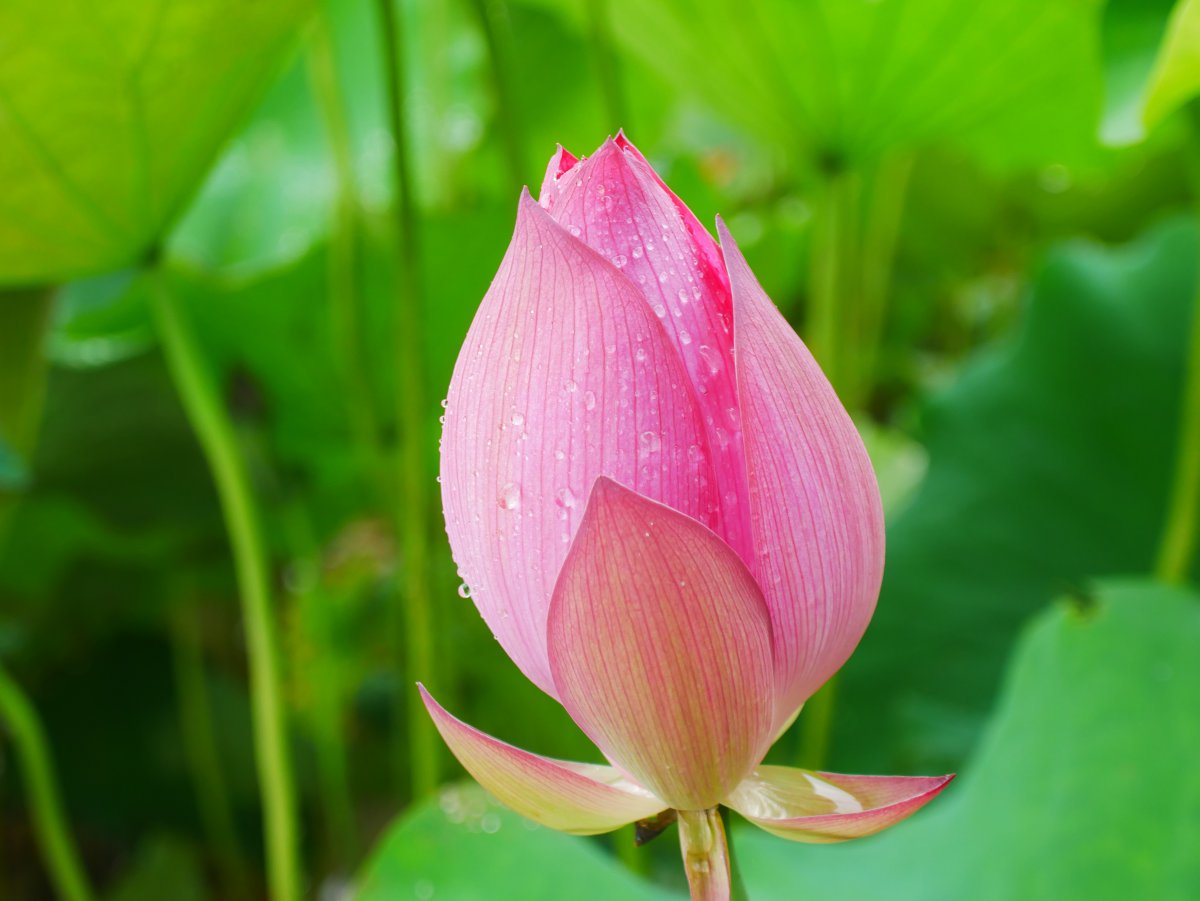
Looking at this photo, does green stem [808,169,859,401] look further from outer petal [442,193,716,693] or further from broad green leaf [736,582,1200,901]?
outer petal [442,193,716,693]

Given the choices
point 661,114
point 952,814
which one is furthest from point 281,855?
point 661,114

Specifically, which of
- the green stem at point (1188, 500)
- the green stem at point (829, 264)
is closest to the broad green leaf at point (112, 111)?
the green stem at point (829, 264)

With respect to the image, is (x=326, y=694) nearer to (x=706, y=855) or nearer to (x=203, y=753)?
(x=203, y=753)

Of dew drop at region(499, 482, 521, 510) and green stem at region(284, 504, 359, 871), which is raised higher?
dew drop at region(499, 482, 521, 510)

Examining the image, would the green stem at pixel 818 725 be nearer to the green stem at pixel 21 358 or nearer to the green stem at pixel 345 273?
the green stem at pixel 345 273

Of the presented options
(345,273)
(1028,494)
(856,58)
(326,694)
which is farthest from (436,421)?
(1028,494)

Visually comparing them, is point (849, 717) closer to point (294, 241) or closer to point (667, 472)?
point (294, 241)

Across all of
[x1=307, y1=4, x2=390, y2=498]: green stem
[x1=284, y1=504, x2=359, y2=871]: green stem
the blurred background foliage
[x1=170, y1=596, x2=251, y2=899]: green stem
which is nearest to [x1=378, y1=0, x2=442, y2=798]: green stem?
the blurred background foliage
